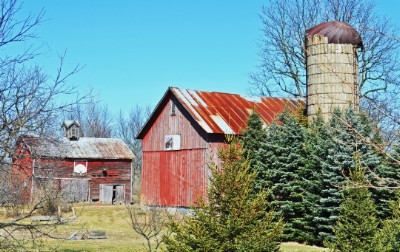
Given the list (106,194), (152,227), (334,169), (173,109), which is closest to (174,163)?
(173,109)

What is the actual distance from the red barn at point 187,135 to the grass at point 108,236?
2533 mm

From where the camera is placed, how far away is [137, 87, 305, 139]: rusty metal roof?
24.2 meters

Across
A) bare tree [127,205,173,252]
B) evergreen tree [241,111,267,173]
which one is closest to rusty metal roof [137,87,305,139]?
evergreen tree [241,111,267,173]

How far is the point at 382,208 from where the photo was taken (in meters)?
16.2

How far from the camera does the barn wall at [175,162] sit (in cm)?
2497

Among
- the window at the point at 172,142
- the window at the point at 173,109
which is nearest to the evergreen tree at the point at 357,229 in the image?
the window at the point at 172,142

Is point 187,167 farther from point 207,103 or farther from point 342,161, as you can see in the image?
point 342,161

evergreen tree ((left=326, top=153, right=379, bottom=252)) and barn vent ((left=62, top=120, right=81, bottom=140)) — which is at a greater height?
barn vent ((left=62, top=120, right=81, bottom=140))

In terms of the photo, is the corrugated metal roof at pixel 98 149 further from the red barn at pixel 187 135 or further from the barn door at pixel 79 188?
the red barn at pixel 187 135

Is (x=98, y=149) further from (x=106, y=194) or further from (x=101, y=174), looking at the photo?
(x=106, y=194)

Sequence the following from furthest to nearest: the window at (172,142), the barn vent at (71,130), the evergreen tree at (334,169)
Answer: the barn vent at (71,130) → the window at (172,142) → the evergreen tree at (334,169)

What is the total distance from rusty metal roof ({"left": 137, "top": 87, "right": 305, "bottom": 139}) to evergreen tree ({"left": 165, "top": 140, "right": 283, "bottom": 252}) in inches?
550

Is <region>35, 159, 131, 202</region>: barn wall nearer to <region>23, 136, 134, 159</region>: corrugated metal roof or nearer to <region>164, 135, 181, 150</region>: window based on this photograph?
<region>23, 136, 134, 159</region>: corrugated metal roof

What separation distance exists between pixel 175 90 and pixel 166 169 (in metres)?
4.39
